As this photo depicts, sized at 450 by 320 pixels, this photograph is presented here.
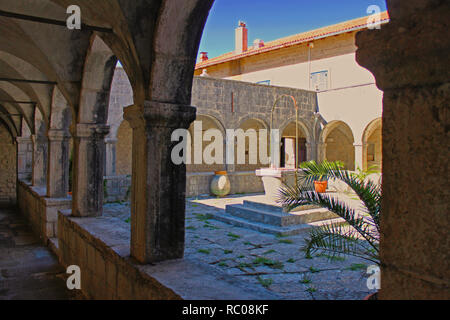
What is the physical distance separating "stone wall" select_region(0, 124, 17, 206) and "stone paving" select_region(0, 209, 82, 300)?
257 inches

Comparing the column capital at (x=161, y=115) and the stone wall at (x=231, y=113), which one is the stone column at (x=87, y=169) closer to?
the column capital at (x=161, y=115)

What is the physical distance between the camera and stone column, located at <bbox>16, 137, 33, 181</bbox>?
1179 centimetres

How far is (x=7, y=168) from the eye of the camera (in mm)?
14062

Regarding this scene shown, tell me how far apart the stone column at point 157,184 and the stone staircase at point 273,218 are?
408 centimetres

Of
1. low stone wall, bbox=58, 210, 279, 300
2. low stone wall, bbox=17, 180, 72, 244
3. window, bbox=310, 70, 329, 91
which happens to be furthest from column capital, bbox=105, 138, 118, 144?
window, bbox=310, 70, 329, 91

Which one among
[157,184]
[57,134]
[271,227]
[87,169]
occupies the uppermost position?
[57,134]

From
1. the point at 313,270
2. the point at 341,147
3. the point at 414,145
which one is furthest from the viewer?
the point at 341,147

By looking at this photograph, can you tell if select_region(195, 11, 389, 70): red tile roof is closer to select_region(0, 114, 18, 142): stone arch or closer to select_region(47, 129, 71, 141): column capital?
select_region(0, 114, 18, 142): stone arch

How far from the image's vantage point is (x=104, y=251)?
361 centimetres

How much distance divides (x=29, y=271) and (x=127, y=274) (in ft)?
10.9

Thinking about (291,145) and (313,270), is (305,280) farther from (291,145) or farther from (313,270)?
(291,145)

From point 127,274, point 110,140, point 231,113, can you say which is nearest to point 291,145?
point 231,113

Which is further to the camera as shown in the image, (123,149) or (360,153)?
→ (123,149)

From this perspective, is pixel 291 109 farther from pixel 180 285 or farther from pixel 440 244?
pixel 440 244
